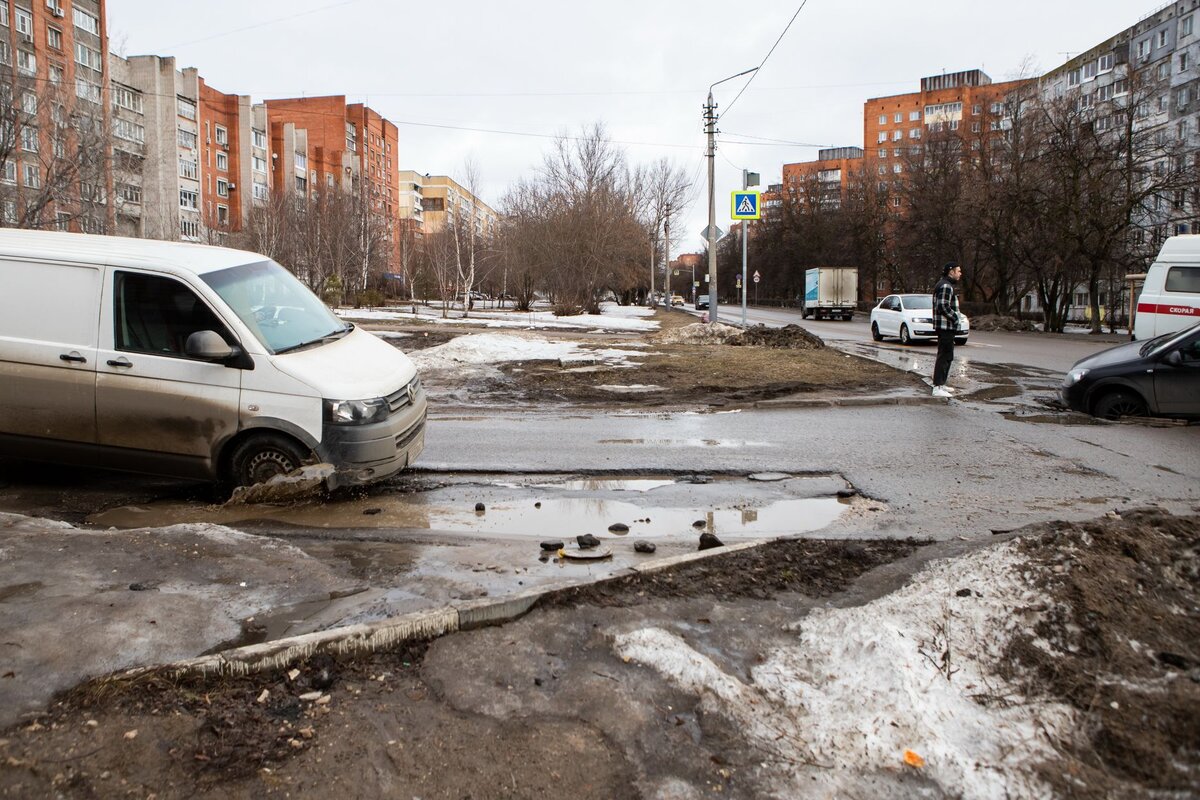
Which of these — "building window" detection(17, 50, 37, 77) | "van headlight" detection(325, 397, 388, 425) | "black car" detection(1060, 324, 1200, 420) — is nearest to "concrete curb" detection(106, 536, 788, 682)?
"van headlight" detection(325, 397, 388, 425)

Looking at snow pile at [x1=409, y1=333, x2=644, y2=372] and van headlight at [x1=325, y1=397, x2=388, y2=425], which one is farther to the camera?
→ snow pile at [x1=409, y1=333, x2=644, y2=372]

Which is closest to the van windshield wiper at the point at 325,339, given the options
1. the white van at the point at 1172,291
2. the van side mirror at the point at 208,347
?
the van side mirror at the point at 208,347

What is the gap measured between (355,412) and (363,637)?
2.69 metres

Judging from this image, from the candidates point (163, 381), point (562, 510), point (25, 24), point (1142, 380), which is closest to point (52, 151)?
point (163, 381)

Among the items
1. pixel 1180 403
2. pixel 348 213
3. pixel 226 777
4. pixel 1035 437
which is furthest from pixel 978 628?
pixel 348 213

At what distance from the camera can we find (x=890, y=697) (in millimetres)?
2895

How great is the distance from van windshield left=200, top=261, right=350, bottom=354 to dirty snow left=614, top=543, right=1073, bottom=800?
393cm

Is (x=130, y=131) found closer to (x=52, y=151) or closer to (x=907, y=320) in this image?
(x=52, y=151)

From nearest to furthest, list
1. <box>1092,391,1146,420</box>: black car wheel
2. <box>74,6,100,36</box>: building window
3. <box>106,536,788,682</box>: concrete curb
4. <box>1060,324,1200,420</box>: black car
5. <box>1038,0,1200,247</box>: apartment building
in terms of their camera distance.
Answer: <box>106,536,788,682</box>: concrete curb
<box>1060,324,1200,420</box>: black car
<box>1092,391,1146,420</box>: black car wheel
<box>1038,0,1200,247</box>: apartment building
<box>74,6,100,36</box>: building window

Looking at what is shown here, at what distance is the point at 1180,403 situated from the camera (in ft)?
31.2

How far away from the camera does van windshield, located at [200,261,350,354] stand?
235 inches

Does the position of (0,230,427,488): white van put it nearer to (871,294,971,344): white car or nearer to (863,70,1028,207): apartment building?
(871,294,971,344): white car

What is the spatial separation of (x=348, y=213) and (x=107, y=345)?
47980 millimetres

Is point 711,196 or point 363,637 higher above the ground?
point 711,196
